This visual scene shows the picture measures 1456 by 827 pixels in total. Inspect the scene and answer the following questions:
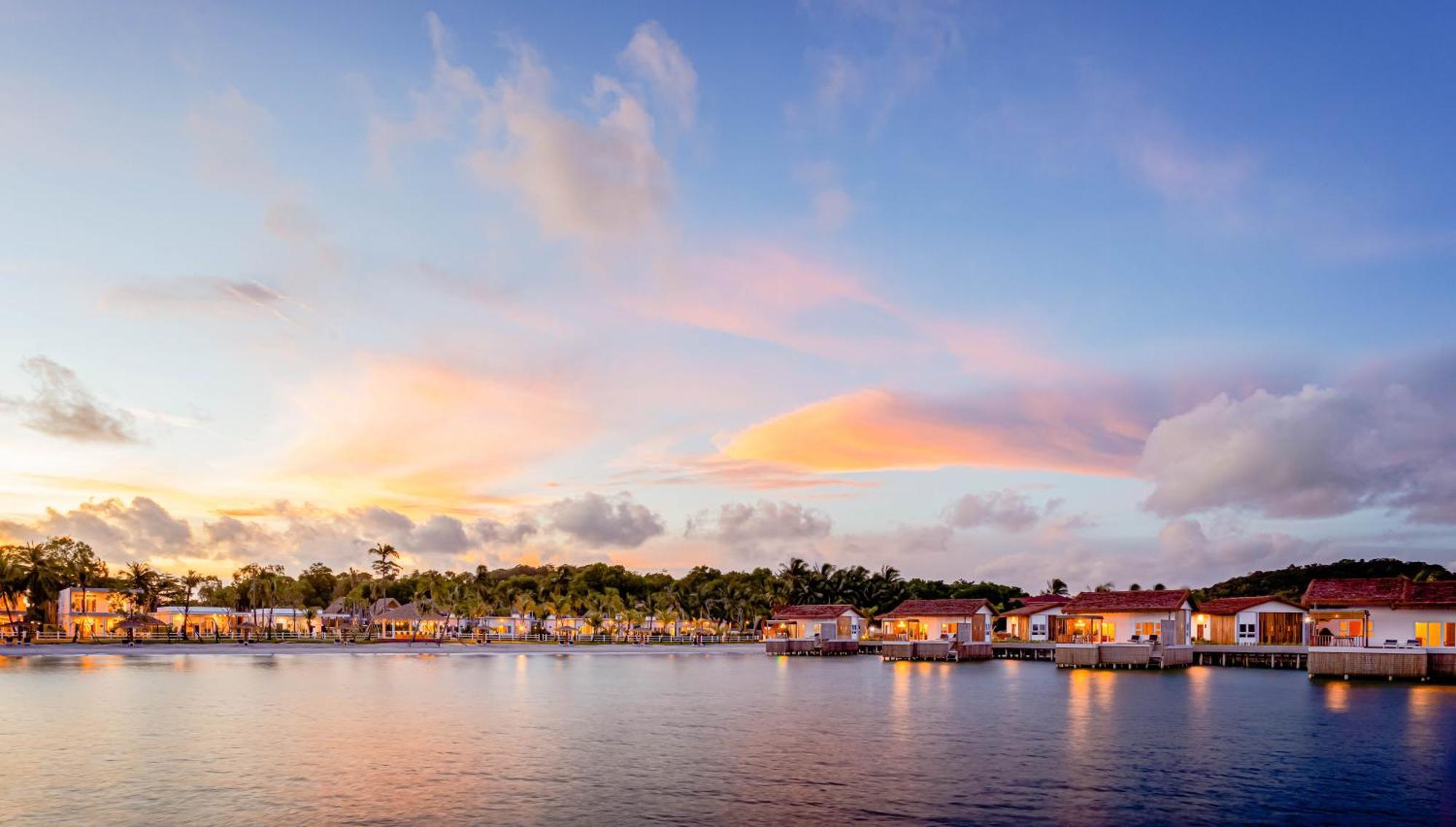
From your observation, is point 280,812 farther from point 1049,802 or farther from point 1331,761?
point 1331,761

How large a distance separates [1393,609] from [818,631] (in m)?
72.7

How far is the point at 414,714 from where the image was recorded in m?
56.8

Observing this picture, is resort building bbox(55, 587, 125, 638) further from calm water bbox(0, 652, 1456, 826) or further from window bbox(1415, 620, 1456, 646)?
window bbox(1415, 620, 1456, 646)

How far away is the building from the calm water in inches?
2445

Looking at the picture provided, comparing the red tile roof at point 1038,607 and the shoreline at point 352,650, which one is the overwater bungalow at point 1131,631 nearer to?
the red tile roof at point 1038,607

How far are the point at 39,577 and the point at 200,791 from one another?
124804 mm

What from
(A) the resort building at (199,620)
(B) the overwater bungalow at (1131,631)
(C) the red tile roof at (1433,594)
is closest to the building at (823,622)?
(B) the overwater bungalow at (1131,631)

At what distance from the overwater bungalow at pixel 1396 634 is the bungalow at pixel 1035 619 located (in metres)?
39.8

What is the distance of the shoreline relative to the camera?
108850 mm

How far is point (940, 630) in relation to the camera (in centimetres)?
12700

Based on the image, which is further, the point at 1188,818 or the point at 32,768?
the point at 32,768

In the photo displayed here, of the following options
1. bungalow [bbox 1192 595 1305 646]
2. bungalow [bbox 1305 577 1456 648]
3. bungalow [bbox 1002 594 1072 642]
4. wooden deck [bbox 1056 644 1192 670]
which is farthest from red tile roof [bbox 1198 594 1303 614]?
bungalow [bbox 1002 594 1072 642]

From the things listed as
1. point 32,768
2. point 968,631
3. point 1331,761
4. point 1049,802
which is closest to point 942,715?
point 1331,761

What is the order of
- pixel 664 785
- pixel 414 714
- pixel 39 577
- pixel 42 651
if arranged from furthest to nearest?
pixel 39 577 → pixel 42 651 → pixel 414 714 → pixel 664 785
